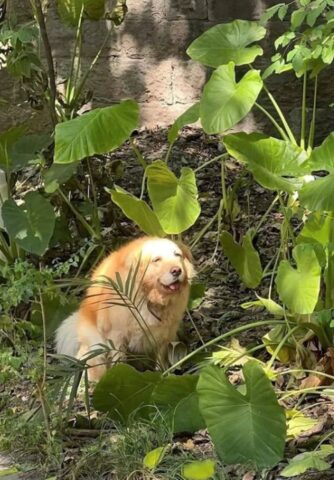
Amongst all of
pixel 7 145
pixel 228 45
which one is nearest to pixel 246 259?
pixel 228 45

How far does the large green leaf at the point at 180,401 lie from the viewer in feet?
12.3

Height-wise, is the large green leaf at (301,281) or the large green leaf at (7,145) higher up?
the large green leaf at (7,145)

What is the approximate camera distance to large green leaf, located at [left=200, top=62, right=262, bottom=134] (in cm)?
401

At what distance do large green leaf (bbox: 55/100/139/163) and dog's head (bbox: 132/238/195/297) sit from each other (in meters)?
0.51

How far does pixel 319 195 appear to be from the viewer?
11.7 feet

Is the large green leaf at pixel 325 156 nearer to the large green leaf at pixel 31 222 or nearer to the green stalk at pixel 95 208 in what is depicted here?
the large green leaf at pixel 31 222

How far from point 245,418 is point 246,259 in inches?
45.7

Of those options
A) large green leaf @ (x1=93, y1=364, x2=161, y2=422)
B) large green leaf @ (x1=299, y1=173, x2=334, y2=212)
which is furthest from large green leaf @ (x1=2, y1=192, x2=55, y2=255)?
large green leaf @ (x1=299, y1=173, x2=334, y2=212)

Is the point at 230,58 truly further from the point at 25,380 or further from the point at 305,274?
Result: the point at 25,380

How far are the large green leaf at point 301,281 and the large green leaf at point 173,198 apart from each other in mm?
567

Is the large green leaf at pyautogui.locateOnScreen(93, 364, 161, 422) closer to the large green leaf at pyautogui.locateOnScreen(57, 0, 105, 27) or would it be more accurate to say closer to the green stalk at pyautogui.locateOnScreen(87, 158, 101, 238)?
the green stalk at pyautogui.locateOnScreen(87, 158, 101, 238)

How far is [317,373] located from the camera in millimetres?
3873

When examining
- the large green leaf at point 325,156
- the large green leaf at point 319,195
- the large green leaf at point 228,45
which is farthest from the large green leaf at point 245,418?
the large green leaf at point 228,45

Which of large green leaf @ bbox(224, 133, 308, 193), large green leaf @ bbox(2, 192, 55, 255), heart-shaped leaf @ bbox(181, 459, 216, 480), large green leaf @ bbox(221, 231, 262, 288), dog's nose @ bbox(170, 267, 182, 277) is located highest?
large green leaf @ bbox(224, 133, 308, 193)
